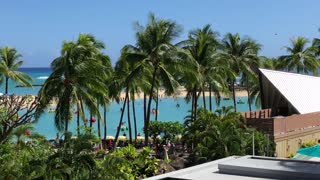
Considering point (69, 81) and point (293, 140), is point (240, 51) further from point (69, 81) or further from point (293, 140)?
point (69, 81)

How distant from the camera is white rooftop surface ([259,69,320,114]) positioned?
98.5 feet

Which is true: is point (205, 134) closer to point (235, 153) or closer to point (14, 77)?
point (235, 153)

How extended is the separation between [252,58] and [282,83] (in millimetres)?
12965

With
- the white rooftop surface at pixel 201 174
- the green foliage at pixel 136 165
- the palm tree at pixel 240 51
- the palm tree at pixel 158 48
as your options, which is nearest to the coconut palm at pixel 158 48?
the palm tree at pixel 158 48

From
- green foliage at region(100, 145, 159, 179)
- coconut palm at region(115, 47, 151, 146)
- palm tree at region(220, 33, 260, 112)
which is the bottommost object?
green foliage at region(100, 145, 159, 179)

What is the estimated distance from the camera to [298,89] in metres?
31.5

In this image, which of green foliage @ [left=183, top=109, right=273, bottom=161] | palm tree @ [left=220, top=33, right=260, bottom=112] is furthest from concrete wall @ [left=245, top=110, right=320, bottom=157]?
palm tree @ [left=220, top=33, right=260, bottom=112]

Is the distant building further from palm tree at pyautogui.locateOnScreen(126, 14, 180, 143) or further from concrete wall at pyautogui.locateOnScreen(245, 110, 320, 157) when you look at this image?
Result: palm tree at pyautogui.locateOnScreen(126, 14, 180, 143)

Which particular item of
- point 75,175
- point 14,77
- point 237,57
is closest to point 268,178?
point 75,175

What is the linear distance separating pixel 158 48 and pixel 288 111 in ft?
30.3

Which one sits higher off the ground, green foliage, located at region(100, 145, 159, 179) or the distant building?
the distant building

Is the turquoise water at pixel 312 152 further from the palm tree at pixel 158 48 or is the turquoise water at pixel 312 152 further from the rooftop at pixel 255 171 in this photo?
the palm tree at pixel 158 48

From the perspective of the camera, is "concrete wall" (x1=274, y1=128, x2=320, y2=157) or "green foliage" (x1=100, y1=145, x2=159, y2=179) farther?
"concrete wall" (x1=274, y1=128, x2=320, y2=157)

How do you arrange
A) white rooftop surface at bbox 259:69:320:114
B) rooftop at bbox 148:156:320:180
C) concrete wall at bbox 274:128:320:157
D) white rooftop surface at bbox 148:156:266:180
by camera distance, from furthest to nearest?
white rooftop surface at bbox 259:69:320:114 → concrete wall at bbox 274:128:320:157 → white rooftop surface at bbox 148:156:266:180 → rooftop at bbox 148:156:320:180
